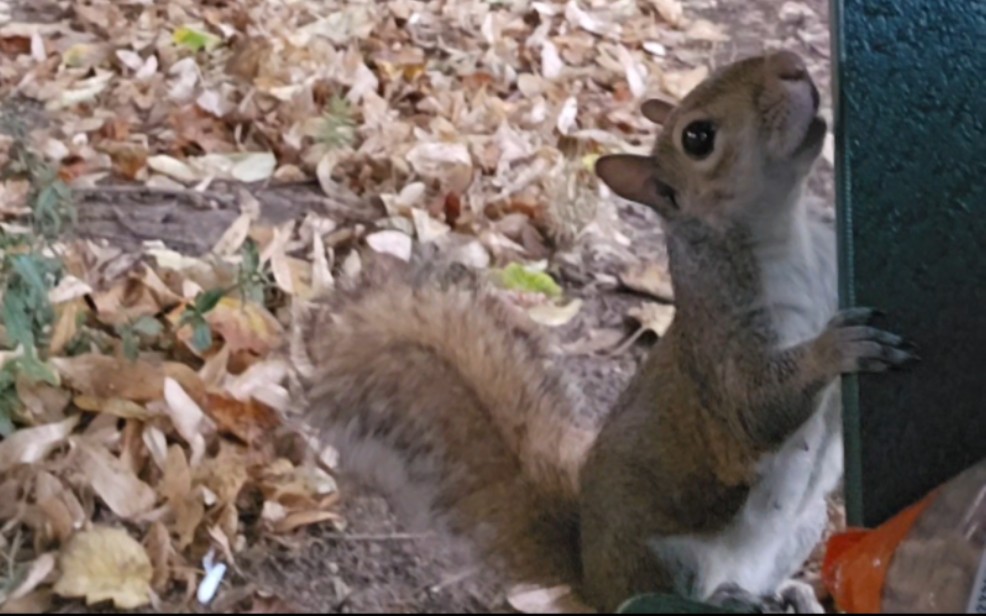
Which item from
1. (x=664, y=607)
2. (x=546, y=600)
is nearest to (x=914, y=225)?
(x=546, y=600)

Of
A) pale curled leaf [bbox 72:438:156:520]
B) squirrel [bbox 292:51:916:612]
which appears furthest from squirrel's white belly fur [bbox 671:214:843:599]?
pale curled leaf [bbox 72:438:156:520]

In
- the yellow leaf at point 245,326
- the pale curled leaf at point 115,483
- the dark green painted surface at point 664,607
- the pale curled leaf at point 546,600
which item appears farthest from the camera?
the yellow leaf at point 245,326

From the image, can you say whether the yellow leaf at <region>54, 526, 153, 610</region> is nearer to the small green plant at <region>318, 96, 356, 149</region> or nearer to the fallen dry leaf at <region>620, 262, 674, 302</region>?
the fallen dry leaf at <region>620, 262, 674, 302</region>

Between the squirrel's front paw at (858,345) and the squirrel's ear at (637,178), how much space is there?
0.88 feet

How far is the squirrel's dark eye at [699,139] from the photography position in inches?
54.6

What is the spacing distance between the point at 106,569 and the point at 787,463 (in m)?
0.81

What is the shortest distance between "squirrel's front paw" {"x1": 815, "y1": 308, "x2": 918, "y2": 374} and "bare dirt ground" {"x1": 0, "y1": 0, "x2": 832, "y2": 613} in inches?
9.5

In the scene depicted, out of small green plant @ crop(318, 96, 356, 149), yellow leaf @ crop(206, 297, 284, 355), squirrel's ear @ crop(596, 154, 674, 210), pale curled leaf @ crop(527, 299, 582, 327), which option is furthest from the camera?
small green plant @ crop(318, 96, 356, 149)

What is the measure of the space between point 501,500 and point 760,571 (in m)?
0.32

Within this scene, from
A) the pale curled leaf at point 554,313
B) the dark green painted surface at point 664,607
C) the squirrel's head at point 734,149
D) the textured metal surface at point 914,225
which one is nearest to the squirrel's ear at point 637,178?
the squirrel's head at point 734,149

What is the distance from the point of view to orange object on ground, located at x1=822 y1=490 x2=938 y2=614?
90cm

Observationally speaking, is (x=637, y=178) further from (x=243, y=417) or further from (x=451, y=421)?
(x=243, y=417)

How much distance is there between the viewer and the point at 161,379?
6.11 feet

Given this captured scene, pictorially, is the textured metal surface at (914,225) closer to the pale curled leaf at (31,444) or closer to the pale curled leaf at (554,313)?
the pale curled leaf at (554,313)
